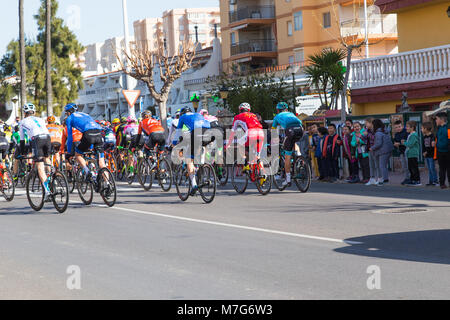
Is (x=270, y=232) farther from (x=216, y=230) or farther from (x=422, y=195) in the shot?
(x=422, y=195)

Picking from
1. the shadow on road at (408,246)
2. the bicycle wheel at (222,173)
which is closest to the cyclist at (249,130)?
the bicycle wheel at (222,173)

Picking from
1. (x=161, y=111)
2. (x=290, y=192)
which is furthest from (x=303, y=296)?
(x=161, y=111)

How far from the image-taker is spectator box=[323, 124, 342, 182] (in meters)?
20.1

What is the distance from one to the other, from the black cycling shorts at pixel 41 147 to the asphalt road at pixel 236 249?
3.60 ft

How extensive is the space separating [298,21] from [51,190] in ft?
171

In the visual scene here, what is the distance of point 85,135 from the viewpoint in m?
15.0

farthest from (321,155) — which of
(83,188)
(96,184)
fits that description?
(96,184)

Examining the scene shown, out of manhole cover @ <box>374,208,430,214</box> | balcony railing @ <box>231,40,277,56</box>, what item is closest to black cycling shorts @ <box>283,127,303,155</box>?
manhole cover @ <box>374,208,430,214</box>

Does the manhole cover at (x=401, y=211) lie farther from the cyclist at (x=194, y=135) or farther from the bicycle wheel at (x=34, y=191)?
the bicycle wheel at (x=34, y=191)

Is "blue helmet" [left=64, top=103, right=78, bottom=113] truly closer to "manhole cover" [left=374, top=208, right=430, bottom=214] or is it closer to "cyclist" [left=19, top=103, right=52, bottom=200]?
"cyclist" [left=19, top=103, right=52, bottom=200]

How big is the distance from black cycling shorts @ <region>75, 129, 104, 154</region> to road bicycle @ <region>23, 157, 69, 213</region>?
0.82 m

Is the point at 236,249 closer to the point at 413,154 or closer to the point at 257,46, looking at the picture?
the point at 413,154

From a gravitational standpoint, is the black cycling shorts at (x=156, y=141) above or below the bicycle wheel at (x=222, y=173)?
above

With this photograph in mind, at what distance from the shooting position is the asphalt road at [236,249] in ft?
23.8
